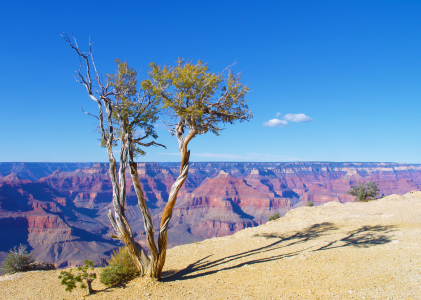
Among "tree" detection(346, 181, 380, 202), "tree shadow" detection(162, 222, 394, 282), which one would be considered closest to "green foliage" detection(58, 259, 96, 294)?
"tree shadow" detection(162, 222, 394, 282)

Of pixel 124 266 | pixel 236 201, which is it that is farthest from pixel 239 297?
pixel 236 201

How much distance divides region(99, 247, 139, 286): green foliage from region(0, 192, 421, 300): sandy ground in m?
0.34

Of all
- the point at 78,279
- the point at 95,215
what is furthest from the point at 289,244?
the point at 95,215

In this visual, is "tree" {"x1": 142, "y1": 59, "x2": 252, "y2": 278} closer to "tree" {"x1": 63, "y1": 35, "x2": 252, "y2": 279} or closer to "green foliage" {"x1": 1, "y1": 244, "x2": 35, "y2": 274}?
"tree" {"x1": 63, "y1": 35, "x2": 252, "y2": 279}

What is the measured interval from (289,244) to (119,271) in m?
8.71

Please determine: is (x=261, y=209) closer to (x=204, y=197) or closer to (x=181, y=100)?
(x=204, y=197)

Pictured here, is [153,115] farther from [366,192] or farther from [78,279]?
[366,192]

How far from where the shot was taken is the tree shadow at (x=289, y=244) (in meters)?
10.1

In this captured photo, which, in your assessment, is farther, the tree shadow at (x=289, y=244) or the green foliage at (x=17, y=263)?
the green foliage at (x=17, y=263)

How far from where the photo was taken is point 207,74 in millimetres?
10000

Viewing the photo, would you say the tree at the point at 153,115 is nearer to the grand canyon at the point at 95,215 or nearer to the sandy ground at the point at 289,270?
the sandy ground at the point at 289,270

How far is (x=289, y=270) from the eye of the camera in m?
8.76

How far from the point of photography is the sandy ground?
273 inches

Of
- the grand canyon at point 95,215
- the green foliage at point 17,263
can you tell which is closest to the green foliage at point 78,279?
the green foliage at point 17,263
